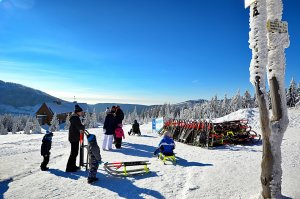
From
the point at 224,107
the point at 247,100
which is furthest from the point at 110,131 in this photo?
the point at 224,107

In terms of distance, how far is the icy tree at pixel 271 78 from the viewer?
549cm

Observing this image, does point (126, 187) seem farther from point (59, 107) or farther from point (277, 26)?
point (59, 107)

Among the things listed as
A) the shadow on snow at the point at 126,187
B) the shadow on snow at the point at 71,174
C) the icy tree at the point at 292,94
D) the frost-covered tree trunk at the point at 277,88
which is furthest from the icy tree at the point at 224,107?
the frost-covered tree trunk at the point at 277,88

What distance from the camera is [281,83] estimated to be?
562 centimetres

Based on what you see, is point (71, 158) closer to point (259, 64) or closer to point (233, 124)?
point (259, 64)

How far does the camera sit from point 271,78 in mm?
5660

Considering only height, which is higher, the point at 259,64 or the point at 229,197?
the point at 259,64

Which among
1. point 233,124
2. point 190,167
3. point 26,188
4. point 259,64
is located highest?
point 259,64

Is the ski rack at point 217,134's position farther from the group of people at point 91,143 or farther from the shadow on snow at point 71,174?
the shadow on snow at point 71,174

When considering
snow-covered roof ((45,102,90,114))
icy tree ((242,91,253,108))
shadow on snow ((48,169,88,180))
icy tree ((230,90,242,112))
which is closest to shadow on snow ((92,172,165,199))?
shadow on snow ((48,169,88,180))

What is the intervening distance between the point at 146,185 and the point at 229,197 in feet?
8.16

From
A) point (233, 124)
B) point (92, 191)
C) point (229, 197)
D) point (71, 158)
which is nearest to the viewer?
point (229, 197)

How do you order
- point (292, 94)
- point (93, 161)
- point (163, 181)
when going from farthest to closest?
point (292, 94) < point (93, 161) < point (163, 181)

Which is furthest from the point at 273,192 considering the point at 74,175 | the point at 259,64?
the point at 74,175
